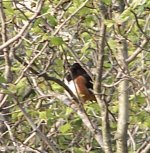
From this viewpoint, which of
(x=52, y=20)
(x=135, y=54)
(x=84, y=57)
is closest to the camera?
(x=135, y=54)

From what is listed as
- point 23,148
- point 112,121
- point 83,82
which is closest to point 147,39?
point 112,121

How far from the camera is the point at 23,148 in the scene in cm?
402

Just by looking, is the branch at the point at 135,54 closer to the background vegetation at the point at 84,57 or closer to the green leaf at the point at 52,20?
Answer: the background vegetation at the point at 84,57

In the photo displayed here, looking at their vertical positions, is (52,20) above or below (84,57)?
above

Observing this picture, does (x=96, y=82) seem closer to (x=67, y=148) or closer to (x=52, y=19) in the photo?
(x=52, y=19)

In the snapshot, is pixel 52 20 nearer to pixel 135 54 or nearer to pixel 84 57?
pixel 135 54

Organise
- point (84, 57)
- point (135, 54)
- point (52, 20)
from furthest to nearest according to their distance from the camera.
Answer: point (84, 57) → point (52, 20) → point (135, 54)

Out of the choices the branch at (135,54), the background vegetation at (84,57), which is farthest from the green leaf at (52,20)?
the branch at (135,54)

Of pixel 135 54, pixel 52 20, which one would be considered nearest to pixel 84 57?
pixel 52 20

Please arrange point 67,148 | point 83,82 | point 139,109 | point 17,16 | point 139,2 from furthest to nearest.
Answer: point 83,82 < point 67,148 < point 139,109 < point 17,16 < point 139,2

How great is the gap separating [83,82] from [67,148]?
5.30 feet

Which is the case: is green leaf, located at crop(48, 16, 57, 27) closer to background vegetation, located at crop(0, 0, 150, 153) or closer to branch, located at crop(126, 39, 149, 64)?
background vegetation, located at crop(0, 0, 150, 153)

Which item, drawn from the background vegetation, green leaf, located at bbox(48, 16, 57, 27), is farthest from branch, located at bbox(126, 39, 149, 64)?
green leaf, located at bbox(48, 16, 57, 27)

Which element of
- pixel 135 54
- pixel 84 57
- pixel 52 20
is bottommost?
pixel 84 57
